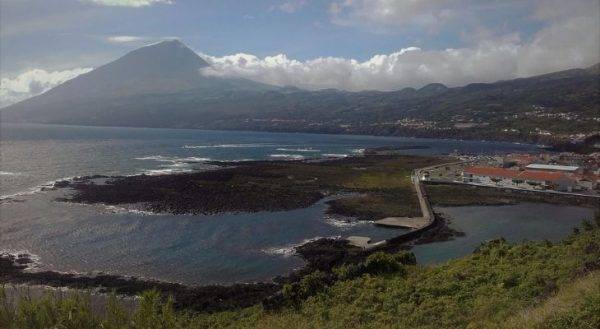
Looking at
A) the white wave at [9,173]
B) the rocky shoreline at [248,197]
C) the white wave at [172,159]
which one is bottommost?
the rocky shoreline at [248,197]

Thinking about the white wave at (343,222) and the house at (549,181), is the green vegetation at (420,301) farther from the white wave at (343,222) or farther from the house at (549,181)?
the house at (549,181)

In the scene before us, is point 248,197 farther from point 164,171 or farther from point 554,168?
point 554,168

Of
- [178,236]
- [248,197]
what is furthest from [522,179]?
[178,236]

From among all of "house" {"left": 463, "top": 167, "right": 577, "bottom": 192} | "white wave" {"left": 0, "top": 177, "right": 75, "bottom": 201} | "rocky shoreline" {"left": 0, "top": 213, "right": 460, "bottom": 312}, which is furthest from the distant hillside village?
"white wave" {"left": 0, "top": 177, "right": 75, "bottom": 201}

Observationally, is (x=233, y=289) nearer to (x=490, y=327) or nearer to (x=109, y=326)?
(x=109, y=326)

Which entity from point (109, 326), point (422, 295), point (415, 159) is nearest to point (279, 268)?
point (422, 295)

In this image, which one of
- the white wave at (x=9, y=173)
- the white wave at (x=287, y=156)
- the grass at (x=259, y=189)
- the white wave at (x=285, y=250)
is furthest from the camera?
the white wave at (x=287, y=156)

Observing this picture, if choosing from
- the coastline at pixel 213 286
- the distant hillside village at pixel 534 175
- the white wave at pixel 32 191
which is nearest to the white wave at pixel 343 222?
the coastline at pixel 213 286
